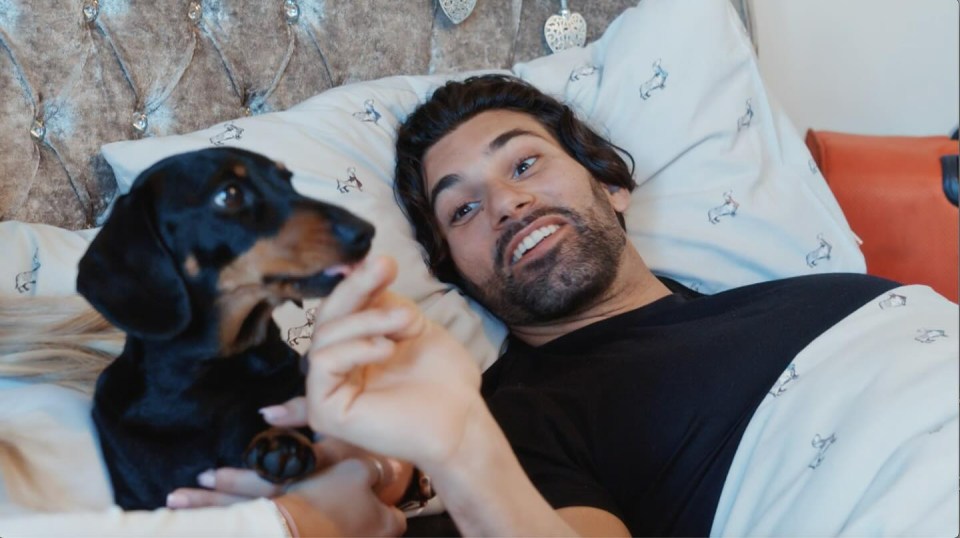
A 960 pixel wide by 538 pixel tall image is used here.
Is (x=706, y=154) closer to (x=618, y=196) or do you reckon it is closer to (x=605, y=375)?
(x=618, y=196)

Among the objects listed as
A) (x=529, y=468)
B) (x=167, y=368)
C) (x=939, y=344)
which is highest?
(x=167, y=368)

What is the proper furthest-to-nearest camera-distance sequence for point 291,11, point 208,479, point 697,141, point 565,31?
point 565,31 < point 697,141 < point 291,11 < point 208,479

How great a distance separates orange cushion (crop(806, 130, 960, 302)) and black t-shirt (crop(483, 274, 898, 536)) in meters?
0.50

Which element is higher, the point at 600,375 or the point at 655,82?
the point at 655,82

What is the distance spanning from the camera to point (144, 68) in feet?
4.06

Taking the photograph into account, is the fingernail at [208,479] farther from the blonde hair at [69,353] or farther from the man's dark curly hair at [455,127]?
the man's dark curly hair at [455,127]

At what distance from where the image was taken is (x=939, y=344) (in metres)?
0.91

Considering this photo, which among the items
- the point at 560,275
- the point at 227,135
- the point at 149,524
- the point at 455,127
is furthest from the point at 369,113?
the point at 149,524

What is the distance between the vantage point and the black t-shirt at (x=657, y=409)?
0.98 metres

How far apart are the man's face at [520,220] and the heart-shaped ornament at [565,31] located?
1.45 ft

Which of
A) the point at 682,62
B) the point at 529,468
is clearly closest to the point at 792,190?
the point at 682,62

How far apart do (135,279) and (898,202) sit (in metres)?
1.44

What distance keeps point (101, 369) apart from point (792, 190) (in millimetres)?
1170

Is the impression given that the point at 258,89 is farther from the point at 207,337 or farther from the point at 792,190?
the point at 792,190
